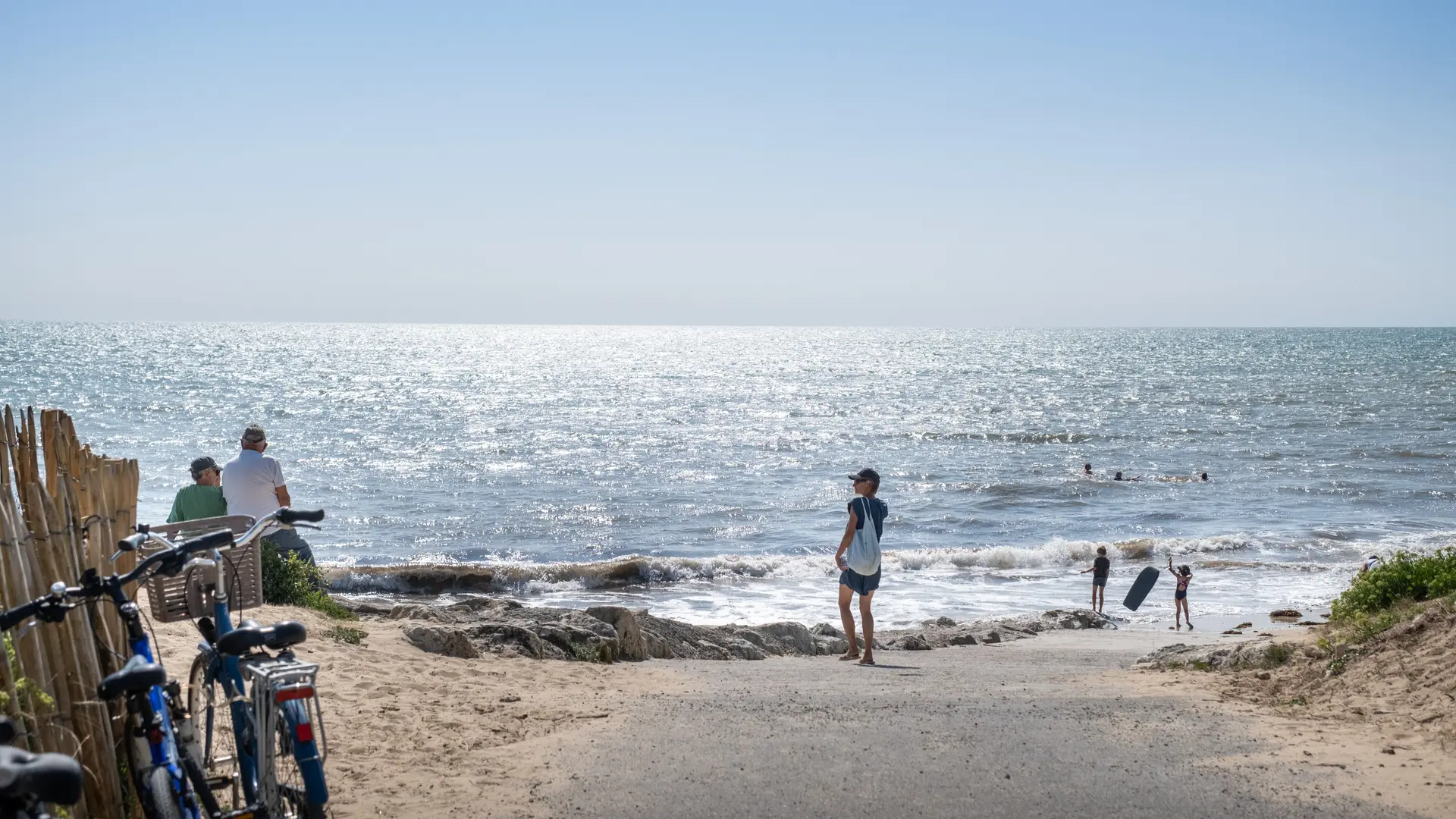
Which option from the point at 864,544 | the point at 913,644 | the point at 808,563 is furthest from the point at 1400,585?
the point at 808,563

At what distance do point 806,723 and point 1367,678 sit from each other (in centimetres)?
399

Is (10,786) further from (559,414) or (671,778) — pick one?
(559,414)

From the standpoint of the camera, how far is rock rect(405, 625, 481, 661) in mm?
9930

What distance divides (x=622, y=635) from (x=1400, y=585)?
23.8ft

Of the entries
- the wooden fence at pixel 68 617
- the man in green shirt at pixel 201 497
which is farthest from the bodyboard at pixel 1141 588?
the wooden fence at pixel 68 617

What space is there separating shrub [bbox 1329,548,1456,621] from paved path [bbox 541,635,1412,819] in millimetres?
2966

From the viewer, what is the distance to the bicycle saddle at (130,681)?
361 centimetres

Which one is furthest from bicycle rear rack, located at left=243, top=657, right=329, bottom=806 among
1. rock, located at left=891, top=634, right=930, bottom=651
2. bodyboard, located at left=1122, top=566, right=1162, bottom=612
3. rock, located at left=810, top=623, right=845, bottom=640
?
bodyboard, located at left=1122, top=566, right=1162, bottom=612

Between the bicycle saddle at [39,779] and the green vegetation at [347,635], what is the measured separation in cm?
721

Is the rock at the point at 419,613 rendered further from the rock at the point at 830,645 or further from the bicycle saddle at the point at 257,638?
the bicycle saddle at the point at 257,638

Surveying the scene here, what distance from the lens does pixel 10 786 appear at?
2324 mm

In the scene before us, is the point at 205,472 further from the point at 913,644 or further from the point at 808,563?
the point at 808,563

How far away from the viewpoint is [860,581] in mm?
10867

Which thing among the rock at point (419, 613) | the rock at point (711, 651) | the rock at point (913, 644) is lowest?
the rock at point (913, 644)
